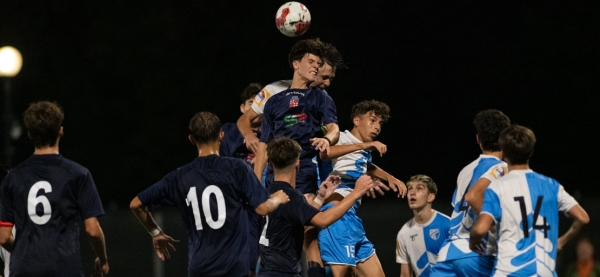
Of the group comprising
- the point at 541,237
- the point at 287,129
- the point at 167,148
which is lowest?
the point at 167,148

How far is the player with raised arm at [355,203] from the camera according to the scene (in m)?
8.86

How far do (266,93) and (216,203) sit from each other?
272 centimetres

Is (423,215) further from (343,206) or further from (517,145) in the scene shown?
(517,145)

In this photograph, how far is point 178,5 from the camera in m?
24.0

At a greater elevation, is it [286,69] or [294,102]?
[294,102]

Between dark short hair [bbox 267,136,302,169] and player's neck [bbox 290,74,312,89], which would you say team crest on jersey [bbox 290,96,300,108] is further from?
dark short hair [bbox 267,136,302,169]

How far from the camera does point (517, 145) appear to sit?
654 cm

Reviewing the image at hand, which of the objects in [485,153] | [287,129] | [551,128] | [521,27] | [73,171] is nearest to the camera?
[73,171]

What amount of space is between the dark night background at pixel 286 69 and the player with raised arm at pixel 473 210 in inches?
549

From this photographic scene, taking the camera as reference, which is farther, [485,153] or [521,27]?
[521,27]

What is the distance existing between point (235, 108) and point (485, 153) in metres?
15.5

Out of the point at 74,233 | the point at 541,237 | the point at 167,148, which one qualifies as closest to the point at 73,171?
the point at 74,233

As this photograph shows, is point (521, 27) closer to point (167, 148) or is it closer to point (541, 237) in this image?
point (167, 148)

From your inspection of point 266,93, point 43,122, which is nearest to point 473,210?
point 266,93
